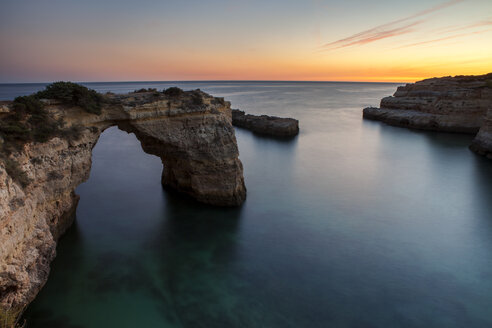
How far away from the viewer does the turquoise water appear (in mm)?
8430

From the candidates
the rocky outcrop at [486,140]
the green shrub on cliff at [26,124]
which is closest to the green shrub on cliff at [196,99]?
the green shrub on cliff at [26,124]

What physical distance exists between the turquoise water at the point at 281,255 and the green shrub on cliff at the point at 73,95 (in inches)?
217

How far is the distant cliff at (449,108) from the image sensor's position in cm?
3188

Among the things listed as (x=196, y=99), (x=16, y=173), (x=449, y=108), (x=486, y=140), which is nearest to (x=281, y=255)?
(x=196, y=99)

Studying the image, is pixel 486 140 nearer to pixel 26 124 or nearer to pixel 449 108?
pixel 449 108

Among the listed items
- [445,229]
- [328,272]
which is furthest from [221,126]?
[445,229]

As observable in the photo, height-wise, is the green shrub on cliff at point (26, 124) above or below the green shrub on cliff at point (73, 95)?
below

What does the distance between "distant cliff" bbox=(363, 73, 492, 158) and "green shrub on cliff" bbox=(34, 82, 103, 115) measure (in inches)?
1190

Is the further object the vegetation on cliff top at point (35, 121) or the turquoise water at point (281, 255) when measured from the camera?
the turquoise water at point (281, 255)

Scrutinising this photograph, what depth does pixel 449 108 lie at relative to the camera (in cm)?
3559

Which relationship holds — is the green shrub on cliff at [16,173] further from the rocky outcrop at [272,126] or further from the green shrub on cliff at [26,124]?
the rocky outcrop at [272,126]

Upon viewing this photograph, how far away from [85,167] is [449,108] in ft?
135

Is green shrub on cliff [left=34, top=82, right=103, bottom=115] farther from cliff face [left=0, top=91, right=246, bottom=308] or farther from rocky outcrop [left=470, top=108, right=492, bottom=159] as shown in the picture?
rocky outcrop [left=470, top=108, right=492, bottom=159]

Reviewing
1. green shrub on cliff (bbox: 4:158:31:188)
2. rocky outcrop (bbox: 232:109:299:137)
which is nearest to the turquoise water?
green shrub on cliff (bbox: 4:158:31:188)
